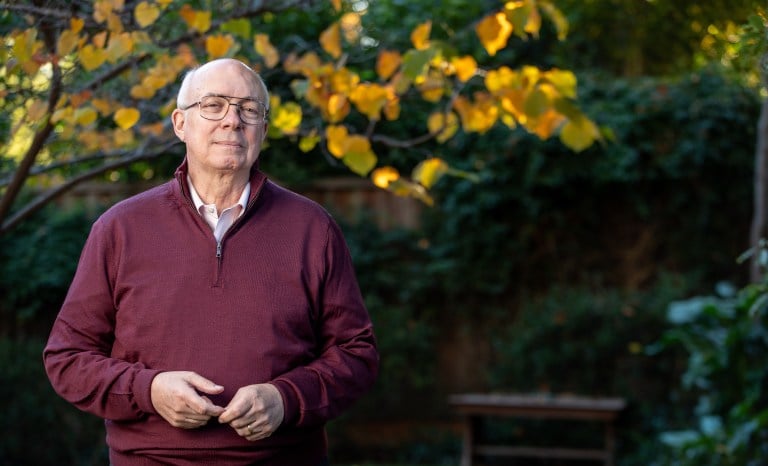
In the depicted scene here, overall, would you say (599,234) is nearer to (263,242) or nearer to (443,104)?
(443,104)

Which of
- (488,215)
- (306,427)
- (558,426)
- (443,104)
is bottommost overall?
(558,426)

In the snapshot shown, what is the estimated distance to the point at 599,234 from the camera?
26.5 ft

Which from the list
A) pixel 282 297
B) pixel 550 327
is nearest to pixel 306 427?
pixel 282 297

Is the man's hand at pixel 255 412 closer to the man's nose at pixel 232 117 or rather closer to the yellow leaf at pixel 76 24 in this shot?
the man's nose at pixel 232 117

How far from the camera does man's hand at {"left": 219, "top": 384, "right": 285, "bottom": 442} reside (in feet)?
7.52

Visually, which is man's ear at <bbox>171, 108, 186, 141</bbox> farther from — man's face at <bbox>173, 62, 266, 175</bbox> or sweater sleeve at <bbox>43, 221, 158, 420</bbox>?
sweater sleeve at <bbox>43, 221, 158, 420</bbox>

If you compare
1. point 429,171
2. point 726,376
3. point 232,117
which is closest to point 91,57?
point 429,171

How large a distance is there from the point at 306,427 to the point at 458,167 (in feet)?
18.2

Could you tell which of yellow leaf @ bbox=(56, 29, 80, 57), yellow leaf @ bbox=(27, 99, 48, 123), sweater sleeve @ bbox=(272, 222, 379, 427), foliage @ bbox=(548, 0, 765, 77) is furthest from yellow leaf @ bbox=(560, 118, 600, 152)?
foliage @ bbox=(548, 0, 765, 77)

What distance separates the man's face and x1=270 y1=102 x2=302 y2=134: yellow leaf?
168cm

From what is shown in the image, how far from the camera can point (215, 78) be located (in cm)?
248

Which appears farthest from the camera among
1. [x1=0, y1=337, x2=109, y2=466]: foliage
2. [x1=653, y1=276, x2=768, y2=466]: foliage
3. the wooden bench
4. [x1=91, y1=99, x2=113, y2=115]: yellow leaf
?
[x1=0, y1=337, x2=109, y2=466]: foliage

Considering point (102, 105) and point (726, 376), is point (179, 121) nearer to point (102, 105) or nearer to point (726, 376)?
point (102, 105)

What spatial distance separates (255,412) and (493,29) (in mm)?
1656
